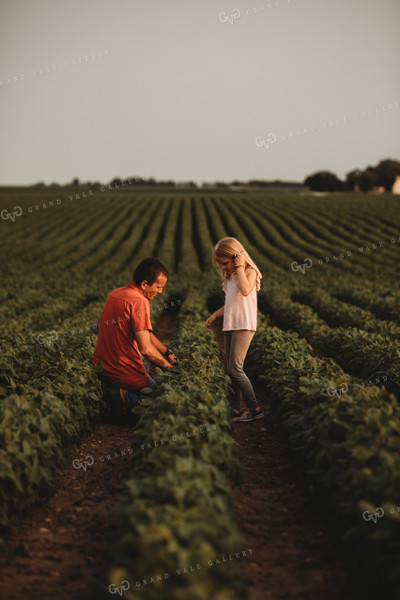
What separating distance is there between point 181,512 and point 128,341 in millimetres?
3720

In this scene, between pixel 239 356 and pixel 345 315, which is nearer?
pixel 239 356

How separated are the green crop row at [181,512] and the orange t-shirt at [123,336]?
146cm

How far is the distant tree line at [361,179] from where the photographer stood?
4459 inches

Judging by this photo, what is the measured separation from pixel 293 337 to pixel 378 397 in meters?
4.23

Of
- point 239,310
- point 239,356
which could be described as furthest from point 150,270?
point 239,356

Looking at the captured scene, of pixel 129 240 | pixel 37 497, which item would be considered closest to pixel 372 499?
pixel 37 497

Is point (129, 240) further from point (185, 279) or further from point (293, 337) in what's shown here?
point (293, 337)

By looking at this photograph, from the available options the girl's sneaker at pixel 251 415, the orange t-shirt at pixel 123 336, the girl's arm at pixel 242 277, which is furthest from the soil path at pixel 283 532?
the girl's arm at pixel 242 277

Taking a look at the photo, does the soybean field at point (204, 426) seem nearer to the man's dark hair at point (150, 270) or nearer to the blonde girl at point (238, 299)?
the blonde girl at point (238, 299)

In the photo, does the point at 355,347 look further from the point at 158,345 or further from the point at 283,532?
the point at 283,532

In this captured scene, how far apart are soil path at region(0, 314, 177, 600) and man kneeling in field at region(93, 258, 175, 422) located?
725mm

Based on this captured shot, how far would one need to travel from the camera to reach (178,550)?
244 cm

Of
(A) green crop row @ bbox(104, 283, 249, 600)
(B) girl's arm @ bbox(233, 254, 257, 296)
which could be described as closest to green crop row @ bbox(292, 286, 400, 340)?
(B) girl's arm @ bbox(233, 254, 257, 296)

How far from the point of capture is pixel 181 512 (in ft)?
9.15
